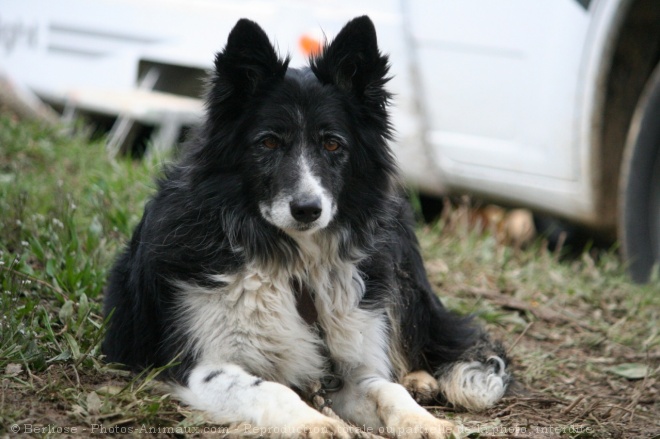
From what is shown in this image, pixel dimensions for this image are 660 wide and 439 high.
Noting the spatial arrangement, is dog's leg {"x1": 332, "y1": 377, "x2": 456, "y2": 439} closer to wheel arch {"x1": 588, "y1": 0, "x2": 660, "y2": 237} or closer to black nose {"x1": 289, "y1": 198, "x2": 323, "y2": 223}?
black nose {"x1": 289, "y1": 198, "x2": 323, "y2": 223}

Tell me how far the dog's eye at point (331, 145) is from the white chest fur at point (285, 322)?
0.43 m

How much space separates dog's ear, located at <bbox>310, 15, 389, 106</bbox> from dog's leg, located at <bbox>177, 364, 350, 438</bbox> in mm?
1324

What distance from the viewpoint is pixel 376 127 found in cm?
374

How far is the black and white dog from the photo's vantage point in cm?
340

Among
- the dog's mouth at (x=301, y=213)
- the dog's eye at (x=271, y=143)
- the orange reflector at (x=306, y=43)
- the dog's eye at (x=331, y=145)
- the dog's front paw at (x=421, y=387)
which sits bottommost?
the dog's front paw at (x=421, y=387)

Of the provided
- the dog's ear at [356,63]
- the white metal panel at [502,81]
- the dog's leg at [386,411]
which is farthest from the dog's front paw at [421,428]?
the white metal panel at [502,81]

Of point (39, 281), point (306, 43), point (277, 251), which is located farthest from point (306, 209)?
point (306, 43)

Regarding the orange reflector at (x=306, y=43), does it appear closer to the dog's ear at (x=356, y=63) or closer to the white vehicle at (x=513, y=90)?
the white vehicle at (x=513, y=90)

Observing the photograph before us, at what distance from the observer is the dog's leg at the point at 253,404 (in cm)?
300

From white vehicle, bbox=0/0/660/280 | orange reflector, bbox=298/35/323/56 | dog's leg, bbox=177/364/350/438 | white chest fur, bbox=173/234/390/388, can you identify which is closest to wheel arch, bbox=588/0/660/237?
white vehicle, bbox=0/0/660/280

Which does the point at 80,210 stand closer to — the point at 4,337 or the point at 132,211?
the point at 132,211

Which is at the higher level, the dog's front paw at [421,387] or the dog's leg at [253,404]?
A: the dog's leg at [253,404]

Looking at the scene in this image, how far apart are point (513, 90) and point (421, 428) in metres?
3.15

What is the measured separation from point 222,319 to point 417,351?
1155 millimetres
